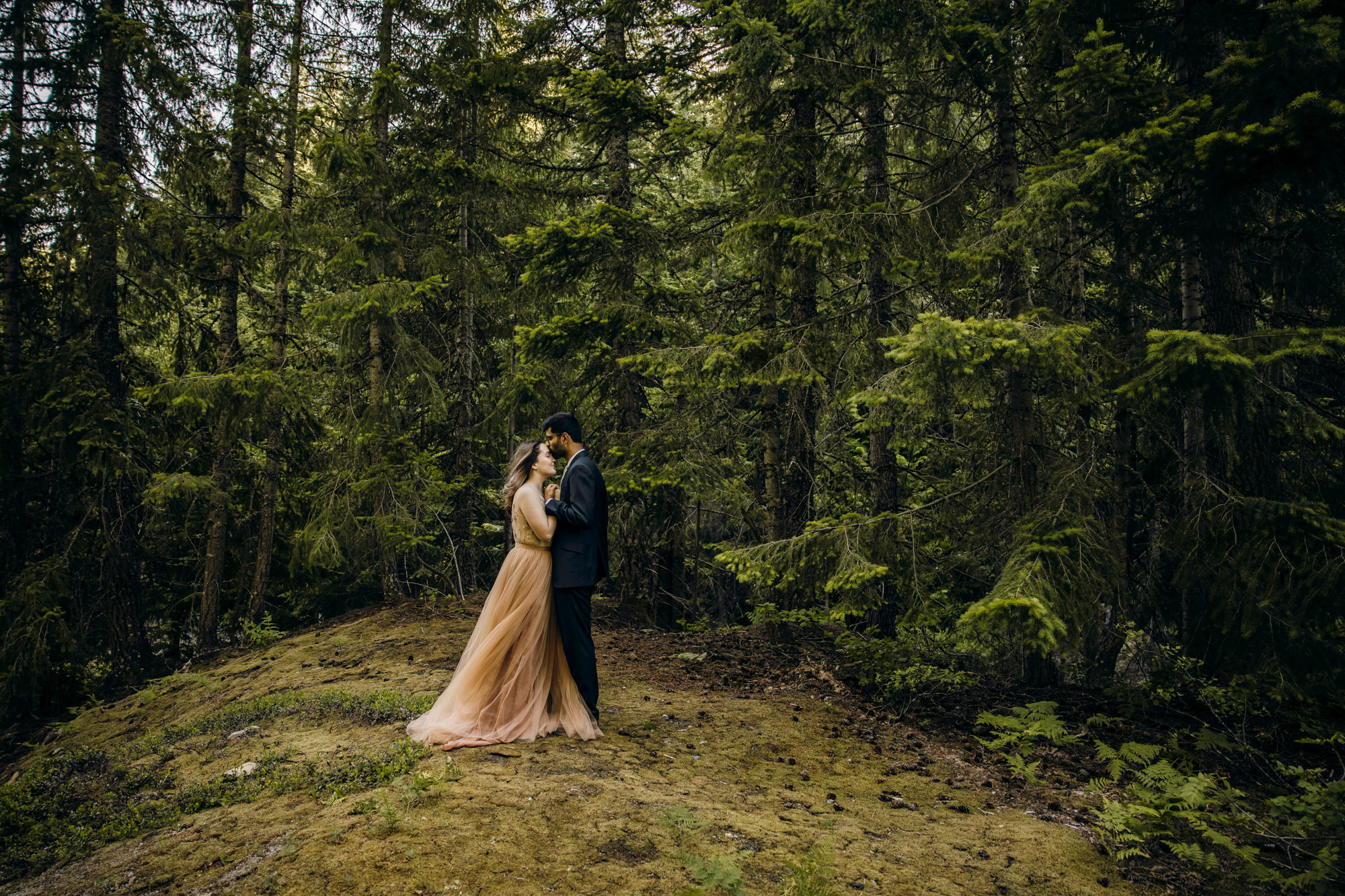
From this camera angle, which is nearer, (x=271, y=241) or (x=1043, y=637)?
(x=1043, y=637)

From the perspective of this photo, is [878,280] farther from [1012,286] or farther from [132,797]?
[132,797]

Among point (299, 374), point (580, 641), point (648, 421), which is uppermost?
point (299, 374)

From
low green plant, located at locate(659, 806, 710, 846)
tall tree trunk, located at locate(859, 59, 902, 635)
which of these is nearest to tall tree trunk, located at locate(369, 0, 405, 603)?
tall tree trunk, located at locate(859, 59, 902, 635)

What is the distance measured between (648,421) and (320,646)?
6.15 m

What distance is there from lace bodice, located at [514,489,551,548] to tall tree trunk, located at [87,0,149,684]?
26.2 ft

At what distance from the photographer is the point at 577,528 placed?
20.0 feet

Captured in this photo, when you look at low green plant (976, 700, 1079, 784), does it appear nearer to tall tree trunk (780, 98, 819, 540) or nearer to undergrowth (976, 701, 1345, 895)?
undergrowth (976, 701, 1345, 895)

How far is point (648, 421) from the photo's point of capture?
11242 millimetres

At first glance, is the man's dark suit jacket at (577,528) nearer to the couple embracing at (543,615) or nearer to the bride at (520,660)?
the couple embracing at (543,615)

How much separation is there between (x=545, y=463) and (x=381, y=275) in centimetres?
652

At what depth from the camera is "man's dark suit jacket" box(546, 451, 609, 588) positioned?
19.6 ft

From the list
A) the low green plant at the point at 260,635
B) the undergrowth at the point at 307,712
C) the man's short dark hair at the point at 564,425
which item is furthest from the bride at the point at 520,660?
the low green plant at the point at 260,635

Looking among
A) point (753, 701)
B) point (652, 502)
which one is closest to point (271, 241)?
point (652, 502)

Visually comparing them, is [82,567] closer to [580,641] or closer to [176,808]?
[176,808]
